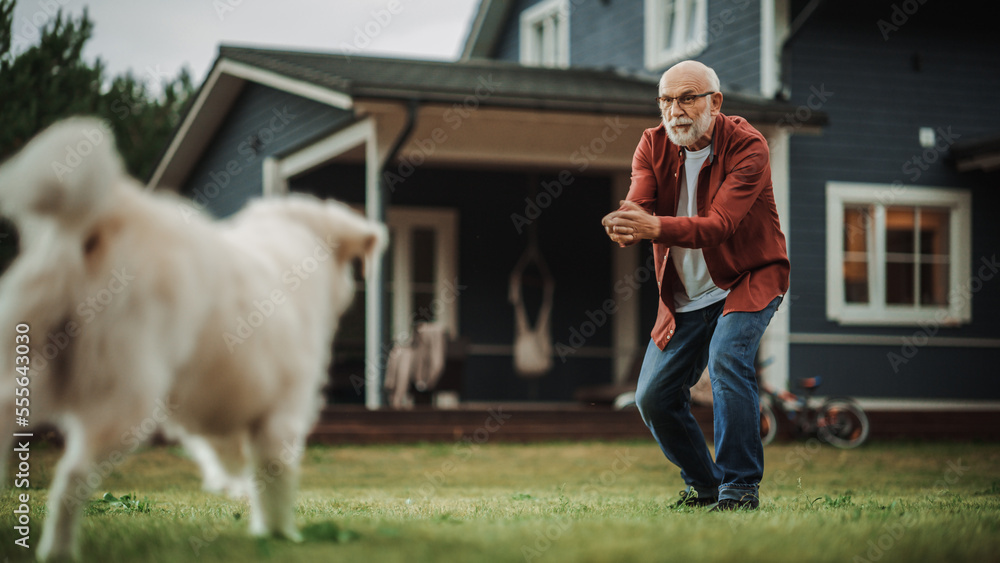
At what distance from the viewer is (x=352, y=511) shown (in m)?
4.59

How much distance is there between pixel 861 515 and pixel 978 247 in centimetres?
1058

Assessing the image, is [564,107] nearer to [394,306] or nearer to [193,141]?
[394,306]

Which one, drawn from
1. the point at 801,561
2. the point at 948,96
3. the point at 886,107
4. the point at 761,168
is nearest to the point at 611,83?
the point at 886,107

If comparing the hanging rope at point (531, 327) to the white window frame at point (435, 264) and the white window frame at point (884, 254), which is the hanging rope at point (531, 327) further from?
the white window frame at point (884, 254)

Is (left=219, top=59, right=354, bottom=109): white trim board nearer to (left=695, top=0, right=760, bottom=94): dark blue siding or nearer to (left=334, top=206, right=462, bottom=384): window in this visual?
(left=334, top=206, right=462, bottom=384): window

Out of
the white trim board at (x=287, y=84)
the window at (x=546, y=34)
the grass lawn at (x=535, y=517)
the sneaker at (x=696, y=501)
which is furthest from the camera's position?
the window at (x=546, y=34)

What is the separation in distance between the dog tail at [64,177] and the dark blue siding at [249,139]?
9.63 metres

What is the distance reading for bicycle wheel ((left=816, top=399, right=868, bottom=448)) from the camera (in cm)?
1106

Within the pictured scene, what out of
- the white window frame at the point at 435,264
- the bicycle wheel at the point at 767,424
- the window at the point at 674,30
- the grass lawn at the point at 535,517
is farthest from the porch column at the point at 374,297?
the window at the point at 674,30

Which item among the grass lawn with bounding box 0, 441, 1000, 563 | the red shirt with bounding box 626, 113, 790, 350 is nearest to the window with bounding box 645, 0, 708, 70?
the grass lawn with bounding box 0, 441, 1000, 563

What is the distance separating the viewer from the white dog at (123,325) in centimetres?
235

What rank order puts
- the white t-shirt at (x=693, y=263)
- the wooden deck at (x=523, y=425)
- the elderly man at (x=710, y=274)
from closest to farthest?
1. the elderly man at (x=710, y=274)
2. the white t-shirt at (x=693, y=263)
3. the wooden deck at (x=523, y=425)

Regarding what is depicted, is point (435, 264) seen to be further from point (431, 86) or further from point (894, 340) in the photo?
point (894, 340)

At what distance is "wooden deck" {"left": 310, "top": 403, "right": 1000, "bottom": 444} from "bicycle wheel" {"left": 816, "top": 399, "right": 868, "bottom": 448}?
0.65 metres
